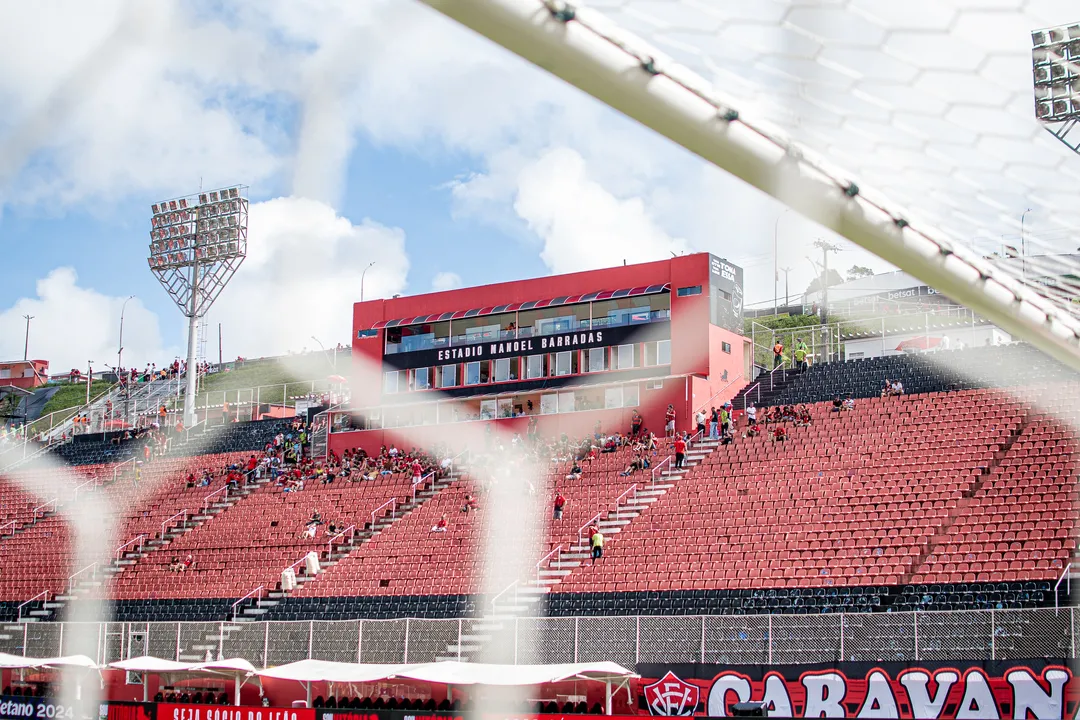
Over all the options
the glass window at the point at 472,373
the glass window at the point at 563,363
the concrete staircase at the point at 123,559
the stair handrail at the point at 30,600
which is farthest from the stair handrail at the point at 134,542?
the glass window at the point at 563,363

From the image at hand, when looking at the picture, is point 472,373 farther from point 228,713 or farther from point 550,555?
point 228,713

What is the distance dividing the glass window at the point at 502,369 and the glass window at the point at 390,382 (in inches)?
143

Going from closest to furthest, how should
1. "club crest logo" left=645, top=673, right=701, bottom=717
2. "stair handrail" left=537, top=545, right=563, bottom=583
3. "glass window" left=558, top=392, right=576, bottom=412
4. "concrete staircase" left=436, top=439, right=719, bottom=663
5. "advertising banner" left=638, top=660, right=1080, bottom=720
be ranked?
1. "advertising banner" left=638, top=660, right=1080, bottom=720
2. "club crest logo" left=645, top=673, right=701, bottom=717
3. "concrete staircase" left=436, top=439, right=719, bottom=663
4. "stair handrail" left=537, top=545, right=563, bottom=583
5. "glass window" left=558, top=392, right=576, bottom=412

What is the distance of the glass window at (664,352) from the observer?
33094mm

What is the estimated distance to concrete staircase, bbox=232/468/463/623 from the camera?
2722cm

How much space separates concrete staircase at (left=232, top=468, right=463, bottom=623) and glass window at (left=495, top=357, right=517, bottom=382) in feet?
12.1

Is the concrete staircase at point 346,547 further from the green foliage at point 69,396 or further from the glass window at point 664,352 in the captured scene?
the green foliage at point 69,396

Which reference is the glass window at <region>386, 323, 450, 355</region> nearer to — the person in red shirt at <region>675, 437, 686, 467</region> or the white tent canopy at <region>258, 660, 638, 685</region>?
the person in red shirt at <region>675, 437, 686, 467</region>

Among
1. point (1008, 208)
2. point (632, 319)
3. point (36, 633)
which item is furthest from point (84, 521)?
point (1008, 208)

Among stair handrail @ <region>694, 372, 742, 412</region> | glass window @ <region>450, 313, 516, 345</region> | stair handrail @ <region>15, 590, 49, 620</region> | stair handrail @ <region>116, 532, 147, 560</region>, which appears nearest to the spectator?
stair handrail @ <region>694, 372, 742, 412</region>

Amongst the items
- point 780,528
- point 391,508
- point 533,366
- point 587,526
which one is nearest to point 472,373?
Answer: point 533,366

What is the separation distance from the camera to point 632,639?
19.3m

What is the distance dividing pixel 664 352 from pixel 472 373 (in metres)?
5.97

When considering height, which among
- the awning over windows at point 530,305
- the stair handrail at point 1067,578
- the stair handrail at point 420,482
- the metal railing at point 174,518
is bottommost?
the stair handrail at point 1067,578
